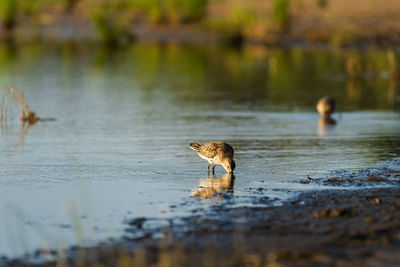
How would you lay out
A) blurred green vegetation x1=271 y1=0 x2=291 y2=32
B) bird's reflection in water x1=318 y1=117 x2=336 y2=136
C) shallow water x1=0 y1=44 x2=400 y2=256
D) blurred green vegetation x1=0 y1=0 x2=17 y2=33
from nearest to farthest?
shallow water x1=0 y1=44 x2=400 y2=256 → bird's reflection in water x1=318 y1=117 x2=336 y2=136 → blurred green vegetation x1=271 y1=0 x2=291 y2=32 → blurred green vegetation x1=0 y1=0 x2=17 y2=33

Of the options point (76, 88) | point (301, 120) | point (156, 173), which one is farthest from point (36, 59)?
point (156, 173)

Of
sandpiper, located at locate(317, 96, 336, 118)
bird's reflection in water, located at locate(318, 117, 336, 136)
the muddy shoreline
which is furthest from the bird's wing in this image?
sandpiper, located at locate(317, 96, 336, 118)

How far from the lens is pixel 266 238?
27.4 feet

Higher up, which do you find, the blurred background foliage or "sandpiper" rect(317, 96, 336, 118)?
the blurred background foliage

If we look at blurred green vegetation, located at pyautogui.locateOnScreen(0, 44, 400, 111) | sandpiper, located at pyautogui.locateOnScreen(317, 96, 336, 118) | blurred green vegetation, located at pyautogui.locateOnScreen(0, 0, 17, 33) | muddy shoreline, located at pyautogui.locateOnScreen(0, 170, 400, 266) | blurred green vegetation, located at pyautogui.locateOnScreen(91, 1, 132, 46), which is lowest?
muddy shoreline, located at pyautogui.locateOnScreen(0, 170, 400, 266)

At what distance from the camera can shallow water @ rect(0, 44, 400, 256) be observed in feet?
32.6

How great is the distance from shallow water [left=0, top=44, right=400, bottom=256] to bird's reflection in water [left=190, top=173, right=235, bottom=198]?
0.37 feet

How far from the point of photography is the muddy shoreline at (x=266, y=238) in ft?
24.9

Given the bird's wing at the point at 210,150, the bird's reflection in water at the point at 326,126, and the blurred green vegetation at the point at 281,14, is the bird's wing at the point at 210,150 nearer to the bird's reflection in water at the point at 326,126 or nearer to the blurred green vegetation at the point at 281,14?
the bird's reflection in water at the point at 326,126

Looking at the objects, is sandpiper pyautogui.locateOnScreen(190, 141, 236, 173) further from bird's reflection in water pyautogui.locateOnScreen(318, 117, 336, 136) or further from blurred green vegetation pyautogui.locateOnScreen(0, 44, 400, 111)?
blurred green vegetation pyautogui.locateOnScreen(0, 44, 400, 111)

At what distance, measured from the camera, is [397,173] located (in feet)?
38.5

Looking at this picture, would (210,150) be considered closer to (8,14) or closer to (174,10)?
(174,10)

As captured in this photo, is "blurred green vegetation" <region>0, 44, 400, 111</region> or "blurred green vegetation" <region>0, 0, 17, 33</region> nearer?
"blurred green vegetation" <region>0, 44, 400, 111</region>

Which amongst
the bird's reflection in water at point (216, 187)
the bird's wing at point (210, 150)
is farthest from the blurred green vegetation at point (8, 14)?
the bird's reflection in water at point (216, 187)
